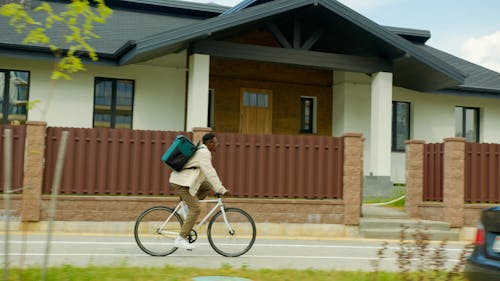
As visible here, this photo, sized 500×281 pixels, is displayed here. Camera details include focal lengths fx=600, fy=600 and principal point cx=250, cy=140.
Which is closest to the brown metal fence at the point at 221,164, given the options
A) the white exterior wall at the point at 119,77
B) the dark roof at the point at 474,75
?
the white exterior wall at the point at 119,77

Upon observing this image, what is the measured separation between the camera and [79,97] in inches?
685

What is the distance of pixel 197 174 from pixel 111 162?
3.82m

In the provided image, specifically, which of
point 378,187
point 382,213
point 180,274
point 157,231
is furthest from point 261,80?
point 180,274

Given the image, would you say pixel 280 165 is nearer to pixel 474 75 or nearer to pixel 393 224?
pixel 393 224

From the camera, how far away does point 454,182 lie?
12898 mm

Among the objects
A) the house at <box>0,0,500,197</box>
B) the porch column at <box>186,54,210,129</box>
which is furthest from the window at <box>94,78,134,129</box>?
the porch column at <box>186,54,210,129</box>

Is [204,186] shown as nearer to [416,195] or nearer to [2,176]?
[2,176]

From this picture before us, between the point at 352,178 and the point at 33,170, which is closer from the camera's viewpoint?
the point at 33,170

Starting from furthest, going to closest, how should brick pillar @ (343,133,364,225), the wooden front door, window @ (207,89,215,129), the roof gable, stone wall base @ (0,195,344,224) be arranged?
the wooden front door
window @ (207,89,215,129)
the roof gable
brick pillar @ (343,133,364,225)
stone wall base @ (0,195,344,224)

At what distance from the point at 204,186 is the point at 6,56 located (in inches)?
371

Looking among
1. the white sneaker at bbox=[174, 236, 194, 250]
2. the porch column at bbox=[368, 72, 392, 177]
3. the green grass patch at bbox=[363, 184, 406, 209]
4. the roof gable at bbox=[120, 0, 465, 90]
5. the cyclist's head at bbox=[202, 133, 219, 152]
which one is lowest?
the white sneaker at bbox=[174, 236, 194, 250]

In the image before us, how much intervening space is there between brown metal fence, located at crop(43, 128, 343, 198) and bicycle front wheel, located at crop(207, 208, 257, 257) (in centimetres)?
325

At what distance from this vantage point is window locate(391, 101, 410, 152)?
20.9 m

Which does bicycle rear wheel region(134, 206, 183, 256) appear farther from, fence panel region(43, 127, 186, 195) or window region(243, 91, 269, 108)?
window region(243, 91, 269, 108)
